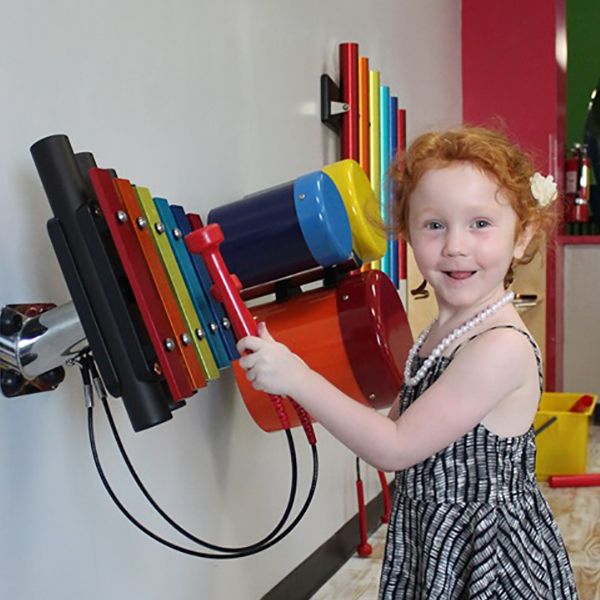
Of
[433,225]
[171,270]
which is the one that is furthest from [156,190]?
[433,225]

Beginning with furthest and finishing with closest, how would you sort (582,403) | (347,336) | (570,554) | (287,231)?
(582,403) → (570,554) → (347,336) → (287,231)

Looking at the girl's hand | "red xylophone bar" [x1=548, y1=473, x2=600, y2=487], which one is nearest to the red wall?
"red xylophone bar" [x1=548, y1=473, x2=600, y2=487]

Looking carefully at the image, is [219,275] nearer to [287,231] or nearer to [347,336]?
[287,231]

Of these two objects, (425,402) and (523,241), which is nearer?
(425,402)

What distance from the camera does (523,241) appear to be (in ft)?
3.95

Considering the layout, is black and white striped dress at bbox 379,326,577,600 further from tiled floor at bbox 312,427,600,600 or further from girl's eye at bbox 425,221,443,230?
tiled floor at bbox 312,427,600,600

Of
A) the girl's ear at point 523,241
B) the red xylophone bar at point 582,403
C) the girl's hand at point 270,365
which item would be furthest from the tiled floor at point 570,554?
the girl's hand at point 270,365

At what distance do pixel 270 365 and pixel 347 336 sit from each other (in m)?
0.52

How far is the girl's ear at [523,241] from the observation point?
119 centimetres

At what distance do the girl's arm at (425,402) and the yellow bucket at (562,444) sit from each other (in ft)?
6.38

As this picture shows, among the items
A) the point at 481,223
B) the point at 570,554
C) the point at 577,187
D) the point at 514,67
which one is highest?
the point at 514,67

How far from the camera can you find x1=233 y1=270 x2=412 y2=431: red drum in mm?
1466

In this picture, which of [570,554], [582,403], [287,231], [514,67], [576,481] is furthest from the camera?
[514,67]

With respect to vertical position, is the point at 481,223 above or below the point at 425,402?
above
